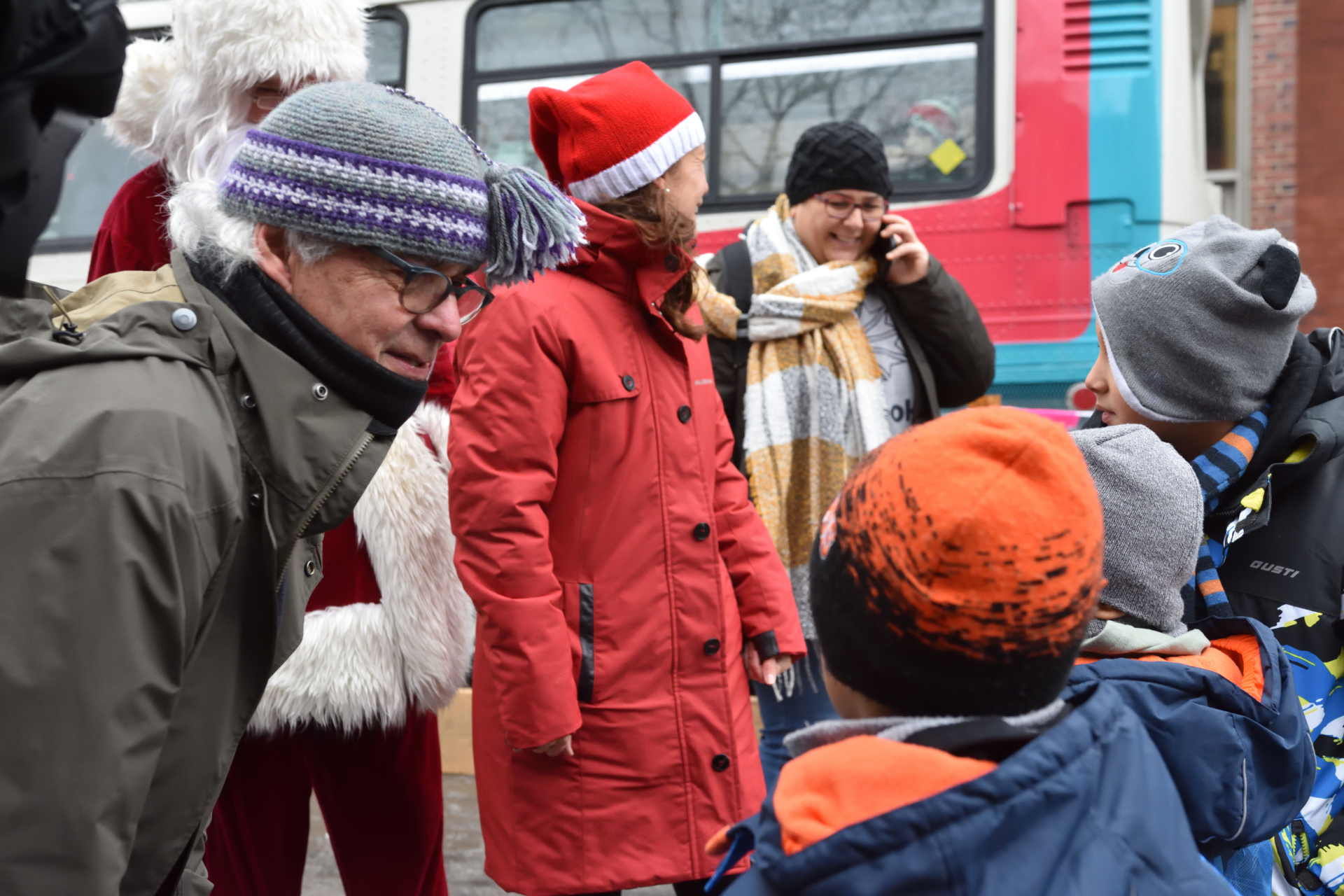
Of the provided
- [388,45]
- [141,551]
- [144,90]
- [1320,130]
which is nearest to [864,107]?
[388,45]

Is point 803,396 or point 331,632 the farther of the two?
point 803,396

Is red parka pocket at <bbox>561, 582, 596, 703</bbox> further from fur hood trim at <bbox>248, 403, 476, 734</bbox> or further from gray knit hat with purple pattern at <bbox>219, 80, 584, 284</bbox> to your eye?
gray knit hat with purple pattern at <bbox>219, 80, 584, 284</bbox>

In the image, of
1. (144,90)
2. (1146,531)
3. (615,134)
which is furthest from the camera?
(144,90)

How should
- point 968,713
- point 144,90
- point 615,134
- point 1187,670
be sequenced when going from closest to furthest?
1. point 968,713
2. point 1187,670
3. point 615,134
4. point 144,90

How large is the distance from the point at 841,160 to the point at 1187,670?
1980 millimetres

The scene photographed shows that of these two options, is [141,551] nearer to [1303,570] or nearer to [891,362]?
[1303,570]

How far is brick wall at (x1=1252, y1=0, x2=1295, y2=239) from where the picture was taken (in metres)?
9.56

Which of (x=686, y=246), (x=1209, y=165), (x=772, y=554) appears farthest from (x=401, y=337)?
(x=1209, y=165)

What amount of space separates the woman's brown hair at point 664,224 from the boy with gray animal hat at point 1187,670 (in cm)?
88

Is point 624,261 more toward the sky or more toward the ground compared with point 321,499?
more toward the sky

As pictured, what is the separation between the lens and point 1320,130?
9422 millimetres

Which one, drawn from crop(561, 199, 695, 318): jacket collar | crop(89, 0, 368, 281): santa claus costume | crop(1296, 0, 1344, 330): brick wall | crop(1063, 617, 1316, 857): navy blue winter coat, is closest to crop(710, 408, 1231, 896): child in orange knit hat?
crop(1063, 617, 1316, 857): navy blue winter coat

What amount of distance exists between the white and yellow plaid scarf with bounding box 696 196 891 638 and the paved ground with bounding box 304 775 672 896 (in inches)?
46.9

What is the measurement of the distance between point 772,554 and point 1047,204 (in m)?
2.52
